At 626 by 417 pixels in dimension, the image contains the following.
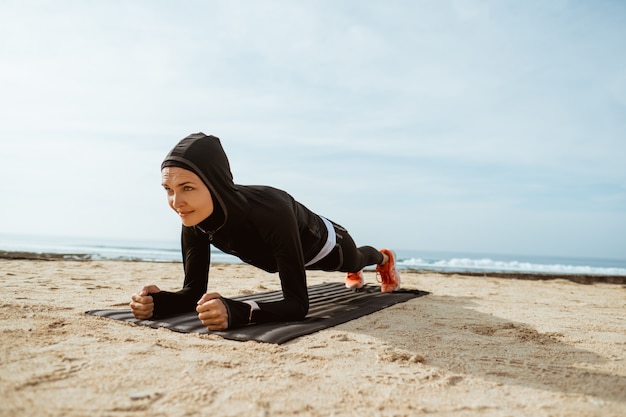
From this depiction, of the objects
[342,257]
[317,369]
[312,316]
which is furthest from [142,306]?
[342,257]

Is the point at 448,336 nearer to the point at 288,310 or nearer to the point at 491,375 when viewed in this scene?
the point at 491,375

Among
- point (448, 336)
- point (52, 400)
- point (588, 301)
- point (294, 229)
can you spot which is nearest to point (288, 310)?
point (294, 229)

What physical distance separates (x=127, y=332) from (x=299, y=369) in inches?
45.2

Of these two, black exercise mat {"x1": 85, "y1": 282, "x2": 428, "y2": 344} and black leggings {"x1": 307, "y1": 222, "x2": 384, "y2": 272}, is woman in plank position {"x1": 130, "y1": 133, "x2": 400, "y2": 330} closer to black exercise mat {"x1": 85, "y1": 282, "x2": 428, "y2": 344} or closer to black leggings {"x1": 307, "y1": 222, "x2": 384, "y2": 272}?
black exercise mat {"x1": 85, "y1": 282, "x2": 428, "y2": 344}

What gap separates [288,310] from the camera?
9.02 ft

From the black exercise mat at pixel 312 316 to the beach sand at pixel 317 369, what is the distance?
9 centimetres

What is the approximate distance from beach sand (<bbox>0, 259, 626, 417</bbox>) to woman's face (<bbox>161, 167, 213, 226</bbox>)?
2.39 feet

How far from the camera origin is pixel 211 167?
2.57 meters

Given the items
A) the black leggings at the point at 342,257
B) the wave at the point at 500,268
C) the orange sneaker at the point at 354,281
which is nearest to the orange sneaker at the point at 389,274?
the orange sneaker at the point at 354,281

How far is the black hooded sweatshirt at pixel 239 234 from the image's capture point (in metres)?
2.57

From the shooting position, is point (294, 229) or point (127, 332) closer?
point (127, 332)

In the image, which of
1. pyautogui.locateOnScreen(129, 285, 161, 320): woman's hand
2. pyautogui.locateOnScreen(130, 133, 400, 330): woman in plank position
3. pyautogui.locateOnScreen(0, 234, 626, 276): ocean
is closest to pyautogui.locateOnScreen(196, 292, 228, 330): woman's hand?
pyautogui.locateOnScreen(130, 133, 400, 330): woman in plank position

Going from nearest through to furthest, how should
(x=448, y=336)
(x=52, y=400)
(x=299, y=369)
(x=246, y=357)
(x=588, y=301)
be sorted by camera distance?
(x=52, y=400)
(x=299, y=369)
(x=246, y=357)
(x=448, y=336)
(x=588, y=301)

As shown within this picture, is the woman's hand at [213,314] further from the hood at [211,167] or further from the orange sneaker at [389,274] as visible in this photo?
the orange sneaker at [389,274]
